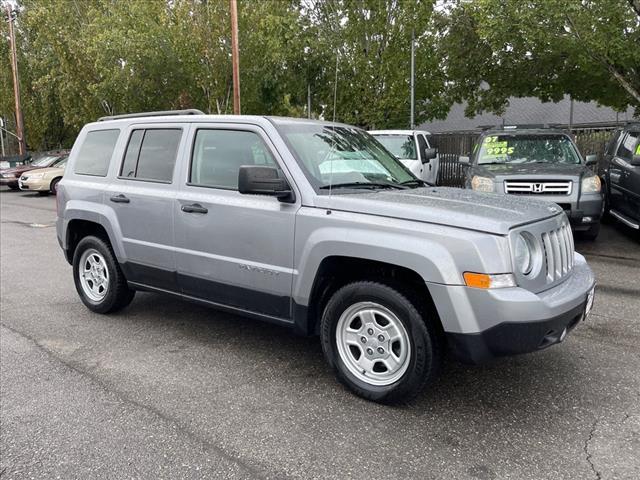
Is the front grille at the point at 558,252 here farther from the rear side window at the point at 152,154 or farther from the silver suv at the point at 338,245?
the rear side window at the point at 152,154

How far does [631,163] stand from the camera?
8320mm

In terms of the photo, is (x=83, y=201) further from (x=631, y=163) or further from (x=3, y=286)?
(x=631, y=163)

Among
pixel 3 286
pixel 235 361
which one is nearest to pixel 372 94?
pixel 3 286

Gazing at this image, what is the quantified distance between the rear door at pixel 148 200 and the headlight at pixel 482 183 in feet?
16.5

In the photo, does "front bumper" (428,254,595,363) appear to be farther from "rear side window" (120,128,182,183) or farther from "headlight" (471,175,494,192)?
"headlight" (471,175,494,192)

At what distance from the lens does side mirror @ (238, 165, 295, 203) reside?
3564 millimetres

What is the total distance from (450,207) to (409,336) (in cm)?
82

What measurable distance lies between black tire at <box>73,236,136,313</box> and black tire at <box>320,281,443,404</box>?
243cm

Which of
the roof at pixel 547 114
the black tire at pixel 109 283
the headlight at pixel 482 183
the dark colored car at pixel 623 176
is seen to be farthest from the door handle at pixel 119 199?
the roof at pixel 547 114

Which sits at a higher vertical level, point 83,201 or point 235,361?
point 83,201

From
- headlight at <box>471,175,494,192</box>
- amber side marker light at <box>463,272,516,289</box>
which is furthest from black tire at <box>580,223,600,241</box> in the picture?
amber side marker light at <box>463,272,516,289</box>

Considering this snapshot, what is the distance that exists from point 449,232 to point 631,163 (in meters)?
6.59

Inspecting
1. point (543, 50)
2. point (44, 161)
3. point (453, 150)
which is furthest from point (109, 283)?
point (44, 161)

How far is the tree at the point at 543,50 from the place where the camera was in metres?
11.0
